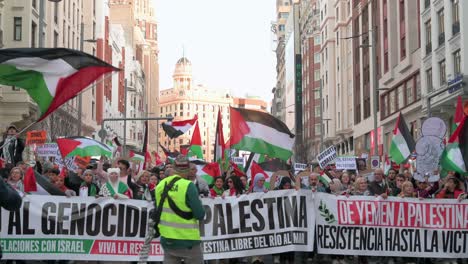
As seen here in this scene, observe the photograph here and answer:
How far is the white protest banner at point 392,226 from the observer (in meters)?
12.7

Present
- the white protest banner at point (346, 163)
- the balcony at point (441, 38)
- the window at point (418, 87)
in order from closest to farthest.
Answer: the white protest banner at point (346, 163), the balcony at point (441, 38), the window at point (418, 87)

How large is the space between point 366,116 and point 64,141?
40199mm

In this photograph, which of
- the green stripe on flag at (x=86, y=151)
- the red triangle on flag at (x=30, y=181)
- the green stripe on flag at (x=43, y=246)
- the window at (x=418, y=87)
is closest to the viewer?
the green stripe on flag at (x=43, y=246)

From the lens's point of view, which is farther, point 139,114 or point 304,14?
point 304,14

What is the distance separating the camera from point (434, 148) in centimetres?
1577

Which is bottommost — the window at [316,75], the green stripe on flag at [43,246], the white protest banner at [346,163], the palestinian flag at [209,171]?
the green stripe on flag at [43,246]

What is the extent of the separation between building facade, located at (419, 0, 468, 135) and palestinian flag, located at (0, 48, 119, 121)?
76.4 feet

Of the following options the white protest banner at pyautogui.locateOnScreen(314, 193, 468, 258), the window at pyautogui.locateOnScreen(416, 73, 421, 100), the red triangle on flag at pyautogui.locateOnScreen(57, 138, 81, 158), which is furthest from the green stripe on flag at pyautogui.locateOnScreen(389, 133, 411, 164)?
the window at pyautogui.locateOnScreen(416, 73, 421, 100)

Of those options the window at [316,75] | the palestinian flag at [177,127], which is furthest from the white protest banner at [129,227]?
the window at [316,75]

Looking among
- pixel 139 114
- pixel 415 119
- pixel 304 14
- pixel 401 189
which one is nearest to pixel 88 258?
pixel 401 189

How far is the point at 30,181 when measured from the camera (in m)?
12.4

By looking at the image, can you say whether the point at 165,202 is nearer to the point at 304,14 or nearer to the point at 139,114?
the point at 139,114

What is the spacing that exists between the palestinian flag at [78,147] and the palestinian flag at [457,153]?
10.2 metres

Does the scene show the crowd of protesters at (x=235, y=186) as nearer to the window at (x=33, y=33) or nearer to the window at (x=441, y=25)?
the window at (x=441, y=25)
